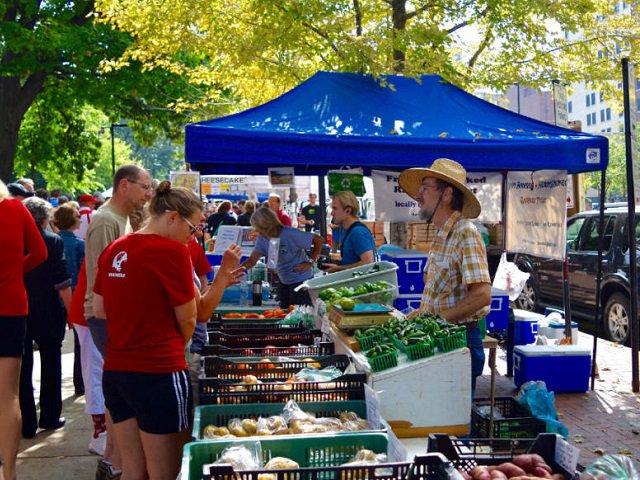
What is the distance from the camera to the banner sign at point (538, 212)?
7.79 meters

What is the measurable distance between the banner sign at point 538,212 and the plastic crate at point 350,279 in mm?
2539

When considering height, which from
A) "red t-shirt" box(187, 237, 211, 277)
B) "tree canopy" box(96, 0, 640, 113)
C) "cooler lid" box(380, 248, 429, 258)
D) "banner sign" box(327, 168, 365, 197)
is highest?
"tree canopy" box(96, 0, 640, 113)

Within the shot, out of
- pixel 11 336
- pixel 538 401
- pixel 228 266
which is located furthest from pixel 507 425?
pixel 11 336

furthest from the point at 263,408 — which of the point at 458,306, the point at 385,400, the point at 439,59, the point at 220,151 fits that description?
the point at 439,59

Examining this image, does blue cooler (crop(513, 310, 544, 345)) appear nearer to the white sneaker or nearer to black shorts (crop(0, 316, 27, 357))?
the white sneaker

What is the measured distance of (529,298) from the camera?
42.1 feet

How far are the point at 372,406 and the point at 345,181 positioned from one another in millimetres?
4497

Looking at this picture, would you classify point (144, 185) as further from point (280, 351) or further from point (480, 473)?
point (480, 473)

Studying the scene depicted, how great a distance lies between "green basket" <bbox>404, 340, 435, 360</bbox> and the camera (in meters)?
3.59

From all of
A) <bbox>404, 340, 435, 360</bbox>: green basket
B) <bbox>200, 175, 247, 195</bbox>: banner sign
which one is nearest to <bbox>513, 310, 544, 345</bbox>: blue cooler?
<bbox>404, 340, 435, 360</bbox>: green basket

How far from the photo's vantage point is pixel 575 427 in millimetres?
6258

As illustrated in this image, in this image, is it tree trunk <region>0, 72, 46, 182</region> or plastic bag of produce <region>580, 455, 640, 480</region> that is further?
tree trunk <region>0, 72, 46, 182</region>

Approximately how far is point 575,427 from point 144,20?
26.5 feet

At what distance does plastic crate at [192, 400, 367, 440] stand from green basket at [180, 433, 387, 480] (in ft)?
1.62
